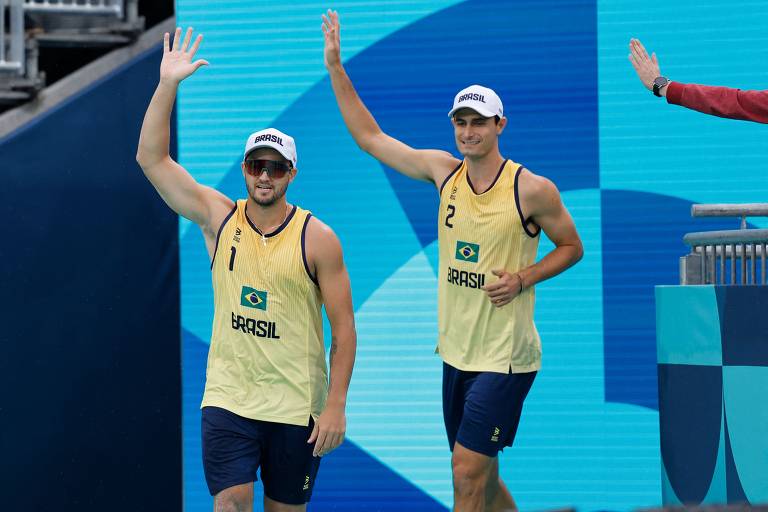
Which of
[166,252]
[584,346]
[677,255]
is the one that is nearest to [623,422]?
[584,346]

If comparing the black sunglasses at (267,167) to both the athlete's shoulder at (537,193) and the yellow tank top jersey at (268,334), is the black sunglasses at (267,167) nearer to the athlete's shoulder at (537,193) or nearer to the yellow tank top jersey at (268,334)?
the yellow tank top jersey at (268,334)

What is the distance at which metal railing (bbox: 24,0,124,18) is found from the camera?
8312 millimetres

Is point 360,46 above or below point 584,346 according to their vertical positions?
above

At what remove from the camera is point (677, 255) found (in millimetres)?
7312

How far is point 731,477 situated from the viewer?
15.8ft

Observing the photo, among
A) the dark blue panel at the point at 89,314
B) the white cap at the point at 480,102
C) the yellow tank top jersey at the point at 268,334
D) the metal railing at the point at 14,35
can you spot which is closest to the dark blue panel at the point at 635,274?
the white cap at the point at 480,102

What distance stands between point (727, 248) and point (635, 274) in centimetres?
233

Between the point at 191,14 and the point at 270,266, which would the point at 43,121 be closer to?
the point at 191,14

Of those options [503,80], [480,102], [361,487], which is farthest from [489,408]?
[503,80]

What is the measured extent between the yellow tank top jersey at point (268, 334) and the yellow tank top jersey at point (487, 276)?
750mm

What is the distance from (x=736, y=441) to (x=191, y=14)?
463 cm

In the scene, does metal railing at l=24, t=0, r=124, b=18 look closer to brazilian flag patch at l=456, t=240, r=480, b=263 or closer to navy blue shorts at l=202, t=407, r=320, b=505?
brazilian flag patch at l=456, t=240, r=480, b=263

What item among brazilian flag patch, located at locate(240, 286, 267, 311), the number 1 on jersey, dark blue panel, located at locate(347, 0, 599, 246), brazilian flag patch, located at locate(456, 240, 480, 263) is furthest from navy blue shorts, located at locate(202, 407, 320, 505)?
dark blue panel, located at locate(347, 0, 599, 246)

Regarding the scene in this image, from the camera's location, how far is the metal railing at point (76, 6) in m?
8.31
